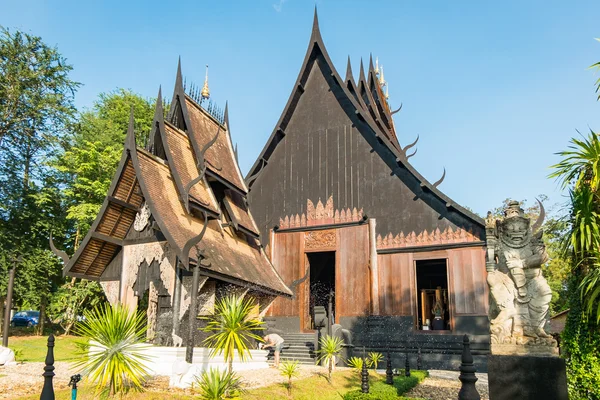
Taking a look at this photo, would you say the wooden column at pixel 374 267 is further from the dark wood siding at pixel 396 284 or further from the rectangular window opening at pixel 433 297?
the rectangular window opening at pixel 433 297

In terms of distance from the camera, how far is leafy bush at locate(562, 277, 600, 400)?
8.11 m

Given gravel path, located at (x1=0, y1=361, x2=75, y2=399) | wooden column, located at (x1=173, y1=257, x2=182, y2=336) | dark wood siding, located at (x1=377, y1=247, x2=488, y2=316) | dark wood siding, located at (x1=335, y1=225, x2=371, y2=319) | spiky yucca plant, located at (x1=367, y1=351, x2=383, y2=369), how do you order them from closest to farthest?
gravel path, located at (x1=0, y1=361, x2=75, y2=399) < wooden column, located at (x1=173, y1=257, x2=182, y2=336) < spiky yucca plant, located at (x1=367, y1=351, x2=383, y2=369) < dark wood siding, located at (x1=377, y1=247, x2=488, y2=316) < dark wood siding, located at (x1=335, y1=225, x2=371, y2=319)

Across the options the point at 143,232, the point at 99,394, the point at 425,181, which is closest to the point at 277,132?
the point at 425,181

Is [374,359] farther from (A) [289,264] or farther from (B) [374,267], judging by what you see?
(A) [289,264]

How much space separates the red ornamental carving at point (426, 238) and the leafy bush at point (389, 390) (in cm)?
458

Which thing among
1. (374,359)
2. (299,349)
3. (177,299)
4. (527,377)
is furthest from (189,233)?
(527,377)

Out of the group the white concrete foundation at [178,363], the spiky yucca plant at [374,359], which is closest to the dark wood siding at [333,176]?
the spiky yucca plant at [374,359]

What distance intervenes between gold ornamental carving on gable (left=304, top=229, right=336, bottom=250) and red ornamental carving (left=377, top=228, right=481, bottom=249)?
5.75ft

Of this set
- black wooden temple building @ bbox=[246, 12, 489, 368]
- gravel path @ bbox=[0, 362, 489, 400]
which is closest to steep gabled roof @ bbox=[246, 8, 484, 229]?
black wooden temple building @ bbox=[246, 12, 489, 368]

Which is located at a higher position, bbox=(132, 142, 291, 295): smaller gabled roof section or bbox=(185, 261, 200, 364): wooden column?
bbox=(132, 142, 291, 295): smaller gabled roof section

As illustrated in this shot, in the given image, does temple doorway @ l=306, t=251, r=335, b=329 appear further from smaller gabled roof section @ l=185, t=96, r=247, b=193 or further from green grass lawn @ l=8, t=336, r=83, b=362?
Answer: green grass lawn @ l=8, t=336, r=83, b=362

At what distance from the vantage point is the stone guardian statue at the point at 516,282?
659cm

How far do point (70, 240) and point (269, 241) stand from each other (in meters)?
15.3

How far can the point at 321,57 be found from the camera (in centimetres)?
1939
